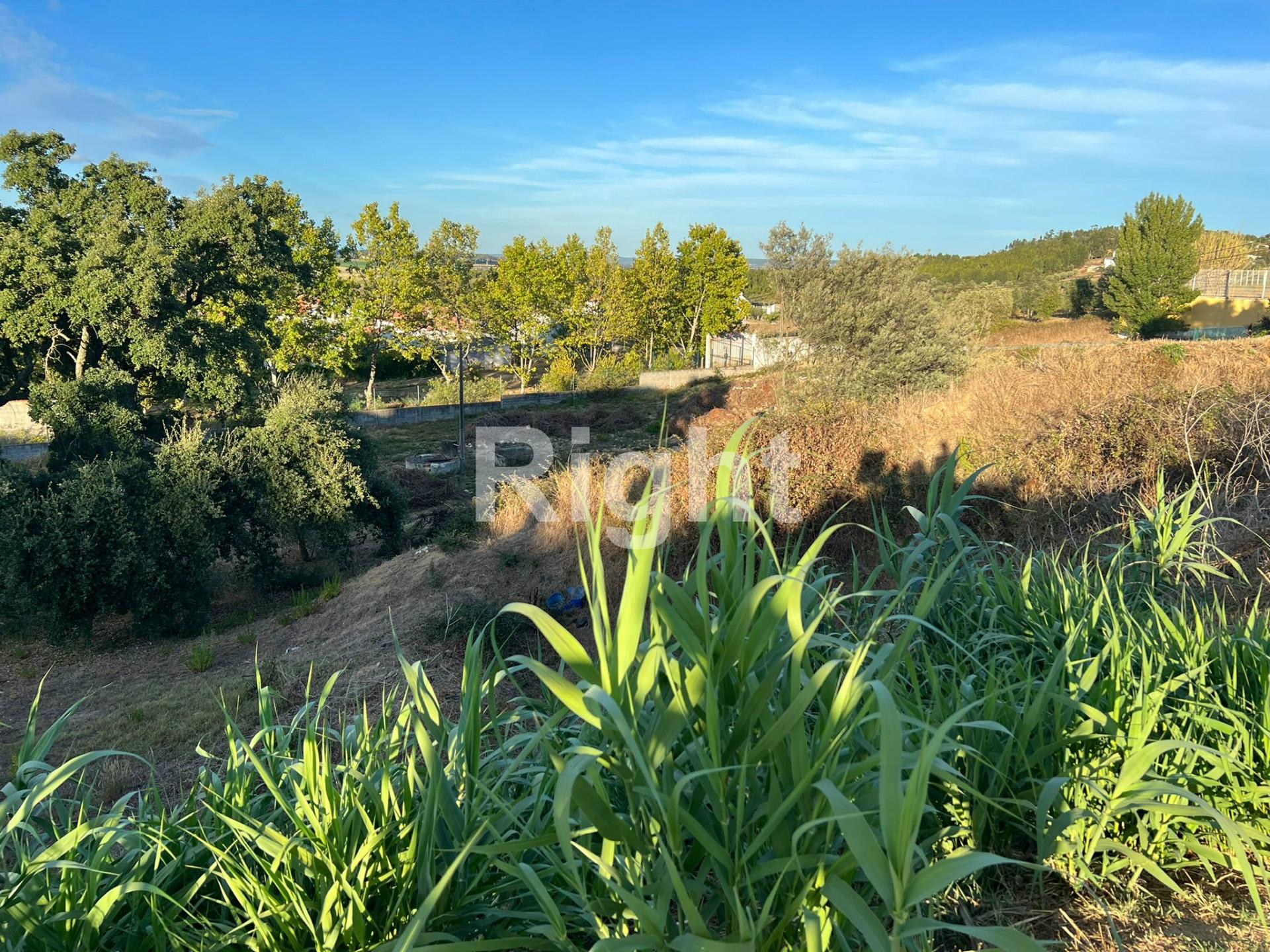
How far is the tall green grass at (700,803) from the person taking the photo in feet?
3.60

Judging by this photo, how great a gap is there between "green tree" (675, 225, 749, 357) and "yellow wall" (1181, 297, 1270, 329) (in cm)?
1964

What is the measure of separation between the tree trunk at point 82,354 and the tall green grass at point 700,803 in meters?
15.7

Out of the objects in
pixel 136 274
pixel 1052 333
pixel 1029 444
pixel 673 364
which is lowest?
pixel 1029 444

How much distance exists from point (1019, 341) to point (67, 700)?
28.4 m

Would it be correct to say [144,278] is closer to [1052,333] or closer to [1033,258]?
[1052,333]

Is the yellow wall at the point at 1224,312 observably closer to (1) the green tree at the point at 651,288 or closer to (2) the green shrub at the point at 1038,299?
(2) the green shrub at the point at 1038,299

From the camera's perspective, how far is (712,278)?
3988cm

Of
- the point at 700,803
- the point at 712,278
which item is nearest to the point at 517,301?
the point at 712,278

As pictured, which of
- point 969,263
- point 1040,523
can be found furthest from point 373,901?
point 969,263

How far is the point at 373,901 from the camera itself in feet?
4.65

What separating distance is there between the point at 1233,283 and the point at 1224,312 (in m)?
2.20

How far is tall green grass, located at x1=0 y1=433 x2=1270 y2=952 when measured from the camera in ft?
3.60

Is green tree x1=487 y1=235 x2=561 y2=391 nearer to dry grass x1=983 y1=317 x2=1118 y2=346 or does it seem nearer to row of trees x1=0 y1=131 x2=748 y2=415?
row of trees x1=0 y1=131 x2=748 y2=415

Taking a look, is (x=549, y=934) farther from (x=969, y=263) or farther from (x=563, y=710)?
(x=969, y=263)
